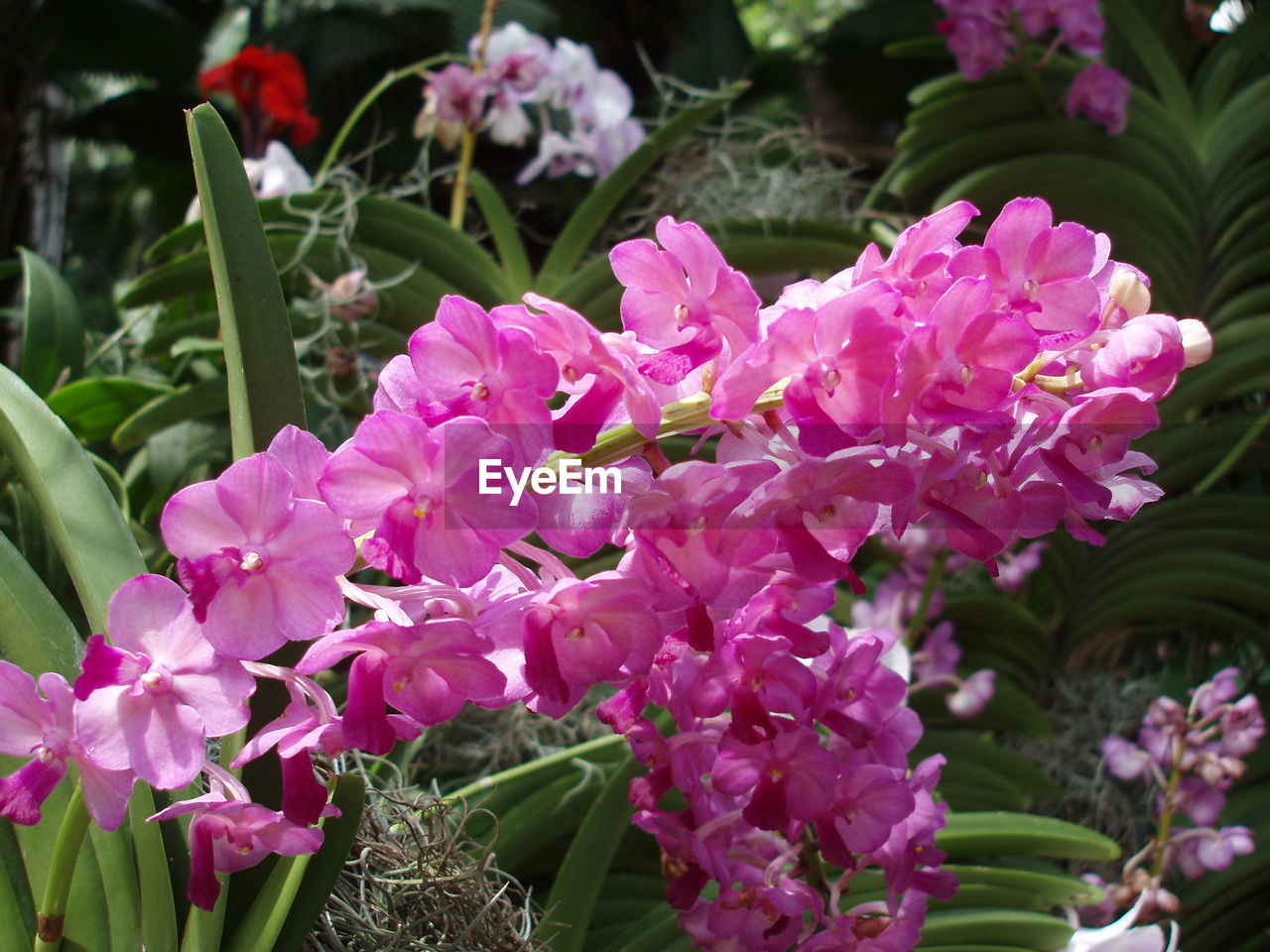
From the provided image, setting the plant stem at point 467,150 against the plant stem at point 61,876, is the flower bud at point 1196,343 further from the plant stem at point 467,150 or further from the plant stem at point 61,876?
the plant stem at point 467,150

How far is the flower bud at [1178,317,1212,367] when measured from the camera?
0.36 meters

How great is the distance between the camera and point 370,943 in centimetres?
51

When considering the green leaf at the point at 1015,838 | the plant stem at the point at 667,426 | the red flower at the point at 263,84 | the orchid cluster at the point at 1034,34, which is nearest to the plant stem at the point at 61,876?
the plant stem at the point at 667,426

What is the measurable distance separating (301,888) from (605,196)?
74 cm

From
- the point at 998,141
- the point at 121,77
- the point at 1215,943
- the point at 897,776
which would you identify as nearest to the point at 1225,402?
the point at 998,141

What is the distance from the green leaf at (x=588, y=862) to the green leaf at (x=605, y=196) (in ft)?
1.79

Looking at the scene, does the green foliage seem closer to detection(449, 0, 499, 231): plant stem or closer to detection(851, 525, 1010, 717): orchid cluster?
detection(851, 525, 1010, 717): orchid cluster

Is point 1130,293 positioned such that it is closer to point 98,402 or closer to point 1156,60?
point 98,402

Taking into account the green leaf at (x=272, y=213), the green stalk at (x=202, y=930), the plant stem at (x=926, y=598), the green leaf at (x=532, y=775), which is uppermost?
the green leaf at (x=272, y=213)

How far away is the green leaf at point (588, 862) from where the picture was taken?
561 millimetres

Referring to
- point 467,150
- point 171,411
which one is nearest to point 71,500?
point 171,411

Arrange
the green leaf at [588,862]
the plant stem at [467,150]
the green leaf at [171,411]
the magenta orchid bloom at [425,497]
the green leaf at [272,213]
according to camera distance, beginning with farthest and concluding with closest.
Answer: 1. the plant stem at [467,150]
2. the green leaf at [272,213]
3. the green leaf at [171,411]
4. the green leaf at [588,862]
5. the magenta orchid bloom at [425,497]

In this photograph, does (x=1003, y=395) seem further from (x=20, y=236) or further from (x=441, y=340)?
(x=20, y=236)

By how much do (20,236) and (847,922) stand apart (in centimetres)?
254
